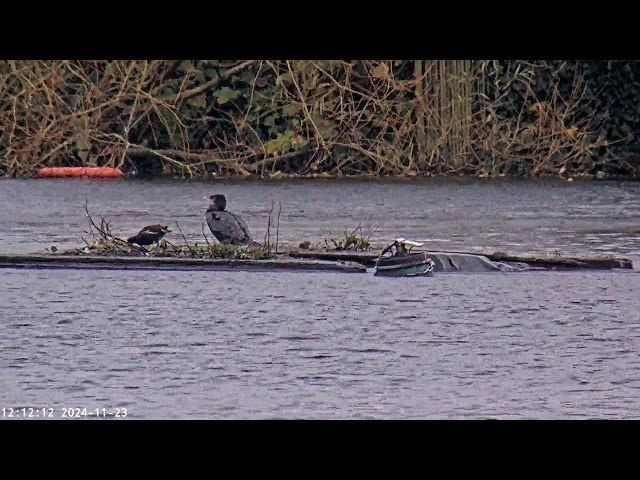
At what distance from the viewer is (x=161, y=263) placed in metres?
9.59

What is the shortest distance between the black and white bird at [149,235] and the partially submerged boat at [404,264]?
4.68ft

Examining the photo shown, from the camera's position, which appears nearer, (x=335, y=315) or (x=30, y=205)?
(x=335, y=315)

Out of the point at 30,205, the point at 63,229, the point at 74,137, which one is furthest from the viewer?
the point at 74,137

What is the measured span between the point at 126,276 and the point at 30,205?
6.11 ft

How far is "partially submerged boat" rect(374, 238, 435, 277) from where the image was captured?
928cm

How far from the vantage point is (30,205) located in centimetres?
1093

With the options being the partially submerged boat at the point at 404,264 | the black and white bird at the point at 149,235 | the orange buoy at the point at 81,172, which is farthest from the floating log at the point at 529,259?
the orange buoy at the point at 81,172

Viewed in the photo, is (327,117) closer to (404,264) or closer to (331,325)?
(404,264)

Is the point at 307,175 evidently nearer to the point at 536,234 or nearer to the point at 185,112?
the point at 185,112

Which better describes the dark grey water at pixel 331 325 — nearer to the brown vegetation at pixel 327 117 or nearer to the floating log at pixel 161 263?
the floating log at pixel 161 263

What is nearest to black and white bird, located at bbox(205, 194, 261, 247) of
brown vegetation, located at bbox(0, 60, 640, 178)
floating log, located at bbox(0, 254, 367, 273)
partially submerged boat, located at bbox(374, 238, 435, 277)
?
floating log, located at bbox(0, 254, 367, 273)

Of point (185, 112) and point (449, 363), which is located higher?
point (185, 112)

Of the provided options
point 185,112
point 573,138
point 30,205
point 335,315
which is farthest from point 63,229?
point 573,138

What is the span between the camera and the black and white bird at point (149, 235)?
9.80 m
